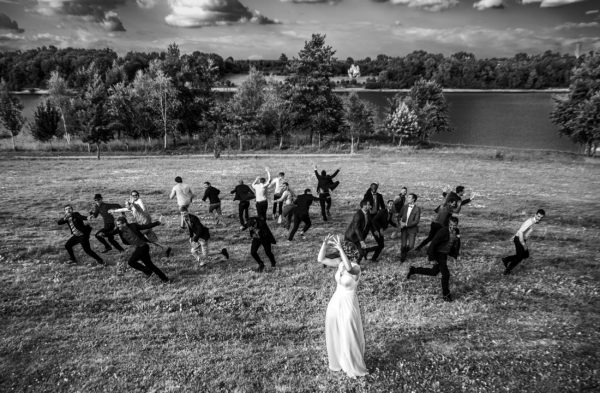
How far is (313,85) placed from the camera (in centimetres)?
5788

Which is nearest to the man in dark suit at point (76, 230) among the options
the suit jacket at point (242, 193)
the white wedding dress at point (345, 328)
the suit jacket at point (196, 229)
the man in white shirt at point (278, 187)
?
the suit jacket at point (196, 229)

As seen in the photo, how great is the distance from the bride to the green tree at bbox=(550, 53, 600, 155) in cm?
5238

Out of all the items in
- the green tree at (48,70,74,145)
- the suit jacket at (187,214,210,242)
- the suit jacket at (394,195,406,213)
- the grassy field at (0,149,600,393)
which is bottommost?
the grassy field at (0,149,600,393)

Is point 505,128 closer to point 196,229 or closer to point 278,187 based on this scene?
point 278,187

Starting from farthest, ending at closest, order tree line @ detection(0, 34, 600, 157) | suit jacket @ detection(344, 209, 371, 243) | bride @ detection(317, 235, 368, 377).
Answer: tree line @ detection(0, 34, 600, 157) → suit jacket @ detection(344, 209, 371, 243) → bride @ detection(317, 235, 368, 377)

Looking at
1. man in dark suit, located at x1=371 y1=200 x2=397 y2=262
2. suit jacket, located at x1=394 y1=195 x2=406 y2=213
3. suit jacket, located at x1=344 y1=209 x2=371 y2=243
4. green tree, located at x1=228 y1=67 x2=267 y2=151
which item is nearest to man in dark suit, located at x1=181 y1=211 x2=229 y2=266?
suit jacket, located at x1=344 y1=209 x2=371 y2=243

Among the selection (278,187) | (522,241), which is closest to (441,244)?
(522,241)

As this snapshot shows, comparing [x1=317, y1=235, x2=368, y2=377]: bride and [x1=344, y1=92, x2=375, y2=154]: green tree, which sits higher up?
[x1=344, y1=92, x2=375, y2=154]: green tree

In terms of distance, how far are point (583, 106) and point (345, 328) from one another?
2150 inches

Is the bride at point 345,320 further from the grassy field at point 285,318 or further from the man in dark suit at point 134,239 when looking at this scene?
the man in dark suit at point 134,239

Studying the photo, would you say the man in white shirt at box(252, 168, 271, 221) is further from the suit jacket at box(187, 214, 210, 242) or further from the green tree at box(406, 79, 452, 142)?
the green tree at box(406, 79, 452, 142)

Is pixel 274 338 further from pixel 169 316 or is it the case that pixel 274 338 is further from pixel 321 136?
pixel 321 136

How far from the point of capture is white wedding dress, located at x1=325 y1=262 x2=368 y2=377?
8258 mm

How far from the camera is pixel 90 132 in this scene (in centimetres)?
4353
